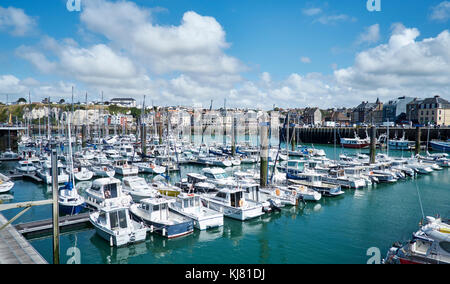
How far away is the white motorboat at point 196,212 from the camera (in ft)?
67.4

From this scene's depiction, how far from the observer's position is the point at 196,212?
71.6 feet

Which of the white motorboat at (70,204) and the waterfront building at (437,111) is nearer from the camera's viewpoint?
the white motorboat at (70,204)

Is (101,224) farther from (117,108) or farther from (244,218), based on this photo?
(117,108)

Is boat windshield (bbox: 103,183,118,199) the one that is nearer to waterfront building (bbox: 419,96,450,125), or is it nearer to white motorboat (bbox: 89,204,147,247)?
white motorboat (bbox: 89,204,147,247)

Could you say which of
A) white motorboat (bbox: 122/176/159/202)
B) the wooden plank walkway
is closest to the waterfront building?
white motorboat (bbox: 122/176/159/202)

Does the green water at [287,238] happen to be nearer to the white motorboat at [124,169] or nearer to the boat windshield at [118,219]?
the boat windshield at [118,219]

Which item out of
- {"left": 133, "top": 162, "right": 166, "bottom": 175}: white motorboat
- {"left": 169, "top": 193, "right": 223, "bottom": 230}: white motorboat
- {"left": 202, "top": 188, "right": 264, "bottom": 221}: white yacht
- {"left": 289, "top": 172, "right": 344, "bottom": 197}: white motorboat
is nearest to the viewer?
{"left": 169, "top": 193, "right": 223, "bottom": 230}: white motorboat

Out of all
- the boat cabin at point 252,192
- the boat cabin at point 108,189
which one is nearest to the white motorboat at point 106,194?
the boat cabin at point 108,189

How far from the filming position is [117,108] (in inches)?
7544

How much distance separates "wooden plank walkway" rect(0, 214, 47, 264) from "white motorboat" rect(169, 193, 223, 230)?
9.58m

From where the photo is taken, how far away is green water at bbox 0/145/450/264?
16.9 meters

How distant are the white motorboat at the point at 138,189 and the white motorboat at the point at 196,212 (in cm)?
386

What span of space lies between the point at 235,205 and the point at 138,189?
9.77 meters
